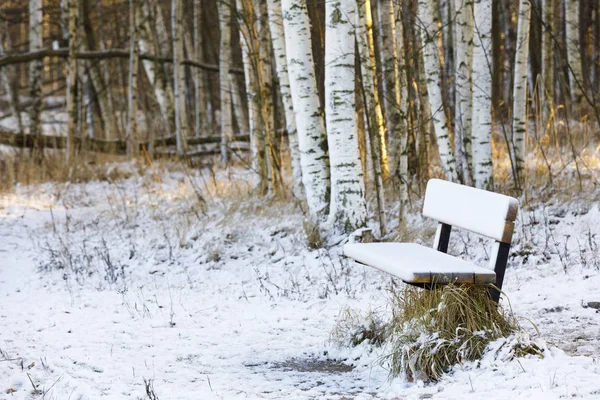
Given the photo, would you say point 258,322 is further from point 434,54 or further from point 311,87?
point 434,54

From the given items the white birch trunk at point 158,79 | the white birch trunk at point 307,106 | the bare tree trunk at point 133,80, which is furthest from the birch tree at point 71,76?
the white birch trunk at point 307,106

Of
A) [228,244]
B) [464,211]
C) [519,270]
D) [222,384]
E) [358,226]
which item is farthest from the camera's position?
[228,244]

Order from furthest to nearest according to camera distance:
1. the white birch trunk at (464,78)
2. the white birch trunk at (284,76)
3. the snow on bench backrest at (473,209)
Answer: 1. the white birch trunk at (284,76)
2. the white birch trunk at (464,78)
3. the snow on bench backrest at (473,209)

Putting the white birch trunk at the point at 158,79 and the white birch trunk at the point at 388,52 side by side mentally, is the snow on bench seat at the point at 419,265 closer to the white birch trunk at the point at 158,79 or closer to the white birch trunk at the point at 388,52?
the white birch trunk at the point at 388,52

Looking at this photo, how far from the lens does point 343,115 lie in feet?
20.6

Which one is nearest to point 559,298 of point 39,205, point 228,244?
point 228,244

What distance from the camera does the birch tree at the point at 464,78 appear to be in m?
7.59

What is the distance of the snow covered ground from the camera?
3.54 meters

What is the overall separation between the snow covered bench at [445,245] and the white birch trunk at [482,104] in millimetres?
3074

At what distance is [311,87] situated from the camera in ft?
22.3

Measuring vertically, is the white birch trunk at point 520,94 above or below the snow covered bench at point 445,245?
above

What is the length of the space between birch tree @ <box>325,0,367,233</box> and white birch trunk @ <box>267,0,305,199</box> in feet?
4.73

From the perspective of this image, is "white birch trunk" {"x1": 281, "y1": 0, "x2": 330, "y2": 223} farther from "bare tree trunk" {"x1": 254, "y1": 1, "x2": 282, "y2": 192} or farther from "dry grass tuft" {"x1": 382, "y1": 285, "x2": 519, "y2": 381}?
"dry grass tuft" {"x1": 382, "y1": 285, "x2": 519, "y2": 381}

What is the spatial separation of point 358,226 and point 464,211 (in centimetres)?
246
